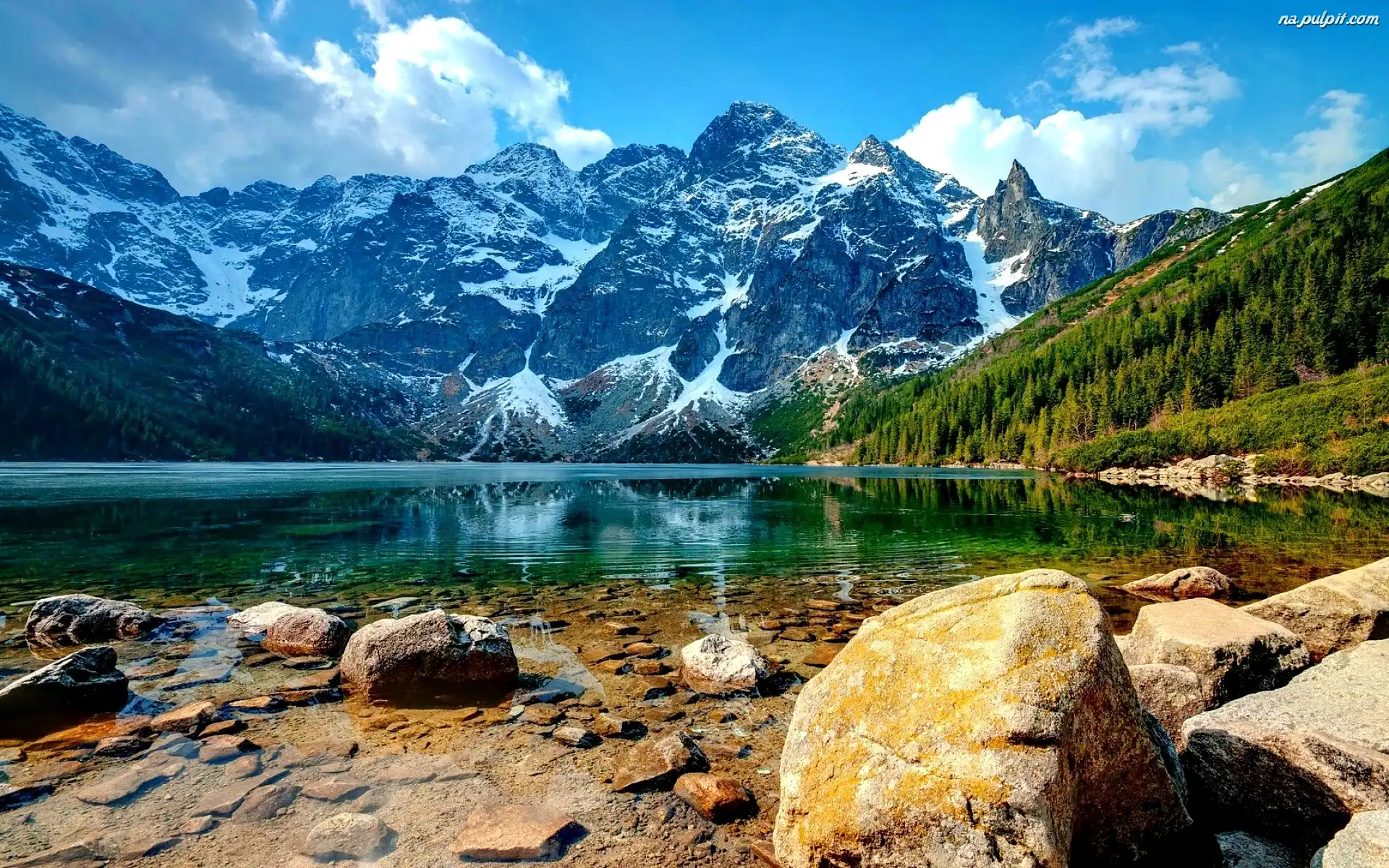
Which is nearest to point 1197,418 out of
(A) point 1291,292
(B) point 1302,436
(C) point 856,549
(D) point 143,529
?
(B) point 1302,436

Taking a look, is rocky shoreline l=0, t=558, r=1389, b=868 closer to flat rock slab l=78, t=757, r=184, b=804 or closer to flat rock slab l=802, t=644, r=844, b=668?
flat rock slab l=78, t=757, r=184, b=804

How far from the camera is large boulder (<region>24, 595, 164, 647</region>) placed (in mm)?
16359

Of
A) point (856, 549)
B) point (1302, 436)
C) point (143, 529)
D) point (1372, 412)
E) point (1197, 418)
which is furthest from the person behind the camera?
point (1197, 418)

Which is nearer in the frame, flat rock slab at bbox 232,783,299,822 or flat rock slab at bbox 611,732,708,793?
flat rock slab at bbox 232,783,299,822

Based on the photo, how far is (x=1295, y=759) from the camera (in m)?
6.38

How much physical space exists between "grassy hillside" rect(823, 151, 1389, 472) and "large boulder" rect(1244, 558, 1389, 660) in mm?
73574

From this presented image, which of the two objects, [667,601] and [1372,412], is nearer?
[667,601]

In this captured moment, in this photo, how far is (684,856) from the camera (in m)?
7.38

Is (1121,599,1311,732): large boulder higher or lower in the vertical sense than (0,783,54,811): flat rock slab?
higher

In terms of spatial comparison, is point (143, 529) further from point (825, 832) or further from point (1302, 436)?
point (1302, 436)

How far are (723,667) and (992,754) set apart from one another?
8.50 metres

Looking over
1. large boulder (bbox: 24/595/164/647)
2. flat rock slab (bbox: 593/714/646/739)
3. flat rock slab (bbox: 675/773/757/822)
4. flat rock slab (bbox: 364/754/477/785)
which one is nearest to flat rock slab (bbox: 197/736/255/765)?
flat rock slab (bbox: 364/754/477/785)

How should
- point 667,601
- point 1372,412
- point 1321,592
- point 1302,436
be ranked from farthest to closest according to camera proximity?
point 1302,436
point 1372,412
point 667,601
point 1321,592

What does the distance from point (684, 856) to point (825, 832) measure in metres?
2.11
